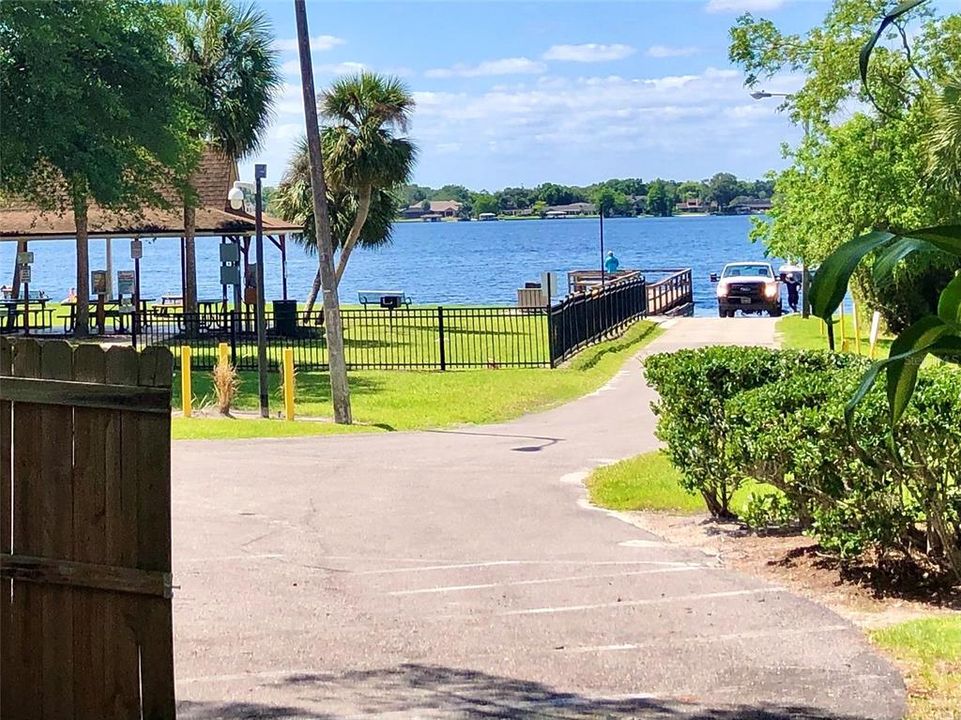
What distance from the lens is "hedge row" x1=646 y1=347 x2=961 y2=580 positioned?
282 inches

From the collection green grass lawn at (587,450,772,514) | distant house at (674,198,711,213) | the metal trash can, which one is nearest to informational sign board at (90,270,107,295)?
the metal trash can

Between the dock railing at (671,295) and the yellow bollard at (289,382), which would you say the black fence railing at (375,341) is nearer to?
the dock railing at (671,295)

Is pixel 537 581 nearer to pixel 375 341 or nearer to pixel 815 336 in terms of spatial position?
pixel 815 336

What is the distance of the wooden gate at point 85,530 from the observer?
4.32 meters

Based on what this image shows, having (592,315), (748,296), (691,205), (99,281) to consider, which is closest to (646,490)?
(592,315)

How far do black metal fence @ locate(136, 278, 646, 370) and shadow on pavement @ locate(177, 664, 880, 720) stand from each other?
774 inches

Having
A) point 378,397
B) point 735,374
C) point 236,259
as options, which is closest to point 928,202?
point 378,397

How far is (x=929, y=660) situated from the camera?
6.25 meters

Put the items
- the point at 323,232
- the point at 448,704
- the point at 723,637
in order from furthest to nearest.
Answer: the point at 323,232 → the point at 723,637 → the point at 448,704

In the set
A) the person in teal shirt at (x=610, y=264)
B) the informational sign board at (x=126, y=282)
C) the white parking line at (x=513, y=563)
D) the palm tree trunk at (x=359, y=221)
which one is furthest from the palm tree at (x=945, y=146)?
the person in teal shirt at (x=610, y=264)

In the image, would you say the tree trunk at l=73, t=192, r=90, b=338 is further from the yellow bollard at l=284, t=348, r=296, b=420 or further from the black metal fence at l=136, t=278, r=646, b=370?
the yellow bollard at l=284, t=348, r=296, b=420

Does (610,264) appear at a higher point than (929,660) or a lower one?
higher

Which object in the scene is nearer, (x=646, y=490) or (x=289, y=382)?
(x=646, y=490)

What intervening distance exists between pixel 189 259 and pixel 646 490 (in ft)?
85.3
